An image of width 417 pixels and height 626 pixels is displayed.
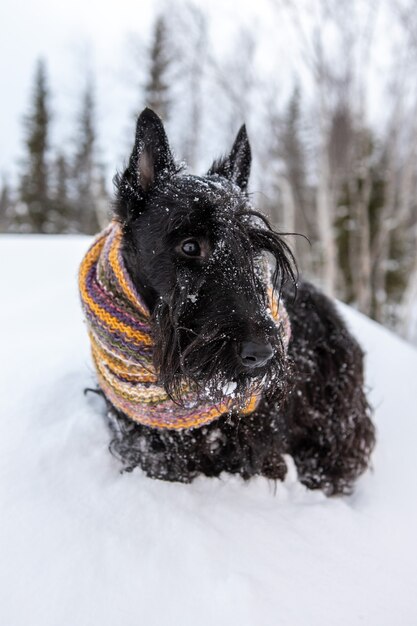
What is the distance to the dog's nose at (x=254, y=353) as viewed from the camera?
1386 millimetres

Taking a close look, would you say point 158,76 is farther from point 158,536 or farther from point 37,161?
point 158,536

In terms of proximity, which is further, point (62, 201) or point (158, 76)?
point (62, 201)

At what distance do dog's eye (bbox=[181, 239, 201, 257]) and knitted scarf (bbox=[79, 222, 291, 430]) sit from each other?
31 centimetres

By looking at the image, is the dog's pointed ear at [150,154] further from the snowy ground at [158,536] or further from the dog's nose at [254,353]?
the snowy ground at [158,536]

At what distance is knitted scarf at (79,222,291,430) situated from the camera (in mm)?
1727

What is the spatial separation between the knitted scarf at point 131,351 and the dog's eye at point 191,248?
0.31m

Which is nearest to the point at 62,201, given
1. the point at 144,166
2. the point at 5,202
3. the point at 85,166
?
the point at 85,166

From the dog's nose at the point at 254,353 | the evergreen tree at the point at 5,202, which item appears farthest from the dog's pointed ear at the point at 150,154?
the evergreen tree at the point at 5,202

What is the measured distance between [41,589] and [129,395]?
74 cm

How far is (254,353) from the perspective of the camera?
1.39 meters

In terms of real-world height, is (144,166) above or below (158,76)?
below

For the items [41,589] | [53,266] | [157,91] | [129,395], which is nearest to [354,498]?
[129,395]

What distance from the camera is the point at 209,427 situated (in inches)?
77.5

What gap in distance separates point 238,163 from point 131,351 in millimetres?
1064
